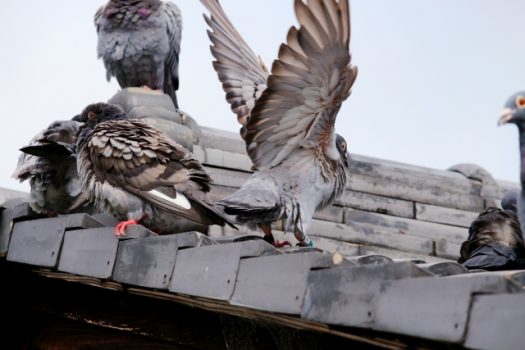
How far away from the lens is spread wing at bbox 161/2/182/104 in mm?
7391

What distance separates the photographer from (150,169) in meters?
4.21

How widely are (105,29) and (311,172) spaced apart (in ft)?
9.83

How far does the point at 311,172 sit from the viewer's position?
15.6ft

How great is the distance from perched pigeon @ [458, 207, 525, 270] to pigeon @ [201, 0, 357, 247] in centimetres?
81

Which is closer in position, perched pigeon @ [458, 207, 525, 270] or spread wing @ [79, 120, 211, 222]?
spread wing @ [79, 120, 211, 222]

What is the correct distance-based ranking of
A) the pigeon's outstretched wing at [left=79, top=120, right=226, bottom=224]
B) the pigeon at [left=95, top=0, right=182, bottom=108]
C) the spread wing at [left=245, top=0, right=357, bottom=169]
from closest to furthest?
1. the spread wing at [left=245, top=0, right=357, bottom=169]
2. the pigeon's outstretched wing at [left=79, top=120, right=226, bottom=224]
3. the pigeon at [left=95, top=0, right=182, bottom=108]

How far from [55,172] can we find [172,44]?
2629 millimetres

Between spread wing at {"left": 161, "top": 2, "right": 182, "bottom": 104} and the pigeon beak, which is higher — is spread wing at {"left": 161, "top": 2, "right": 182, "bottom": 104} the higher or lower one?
the higher one

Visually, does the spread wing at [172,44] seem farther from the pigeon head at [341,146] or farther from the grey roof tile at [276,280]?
the grey roof tile at [276,280]

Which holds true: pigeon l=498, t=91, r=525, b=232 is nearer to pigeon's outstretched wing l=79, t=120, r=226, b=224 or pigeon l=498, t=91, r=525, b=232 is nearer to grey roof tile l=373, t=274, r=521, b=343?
grey roof tile l=373, t=274, r=521, b=343

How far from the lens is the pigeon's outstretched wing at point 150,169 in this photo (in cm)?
416

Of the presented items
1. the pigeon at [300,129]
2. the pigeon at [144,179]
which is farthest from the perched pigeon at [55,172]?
the pigeon at [300,129]

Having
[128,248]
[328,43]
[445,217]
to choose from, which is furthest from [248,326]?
[445,217]

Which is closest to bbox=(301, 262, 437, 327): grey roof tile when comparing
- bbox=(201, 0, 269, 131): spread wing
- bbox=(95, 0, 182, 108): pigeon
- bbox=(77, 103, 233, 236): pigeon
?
bbox=(77, 103, 233, 236): pigeon
